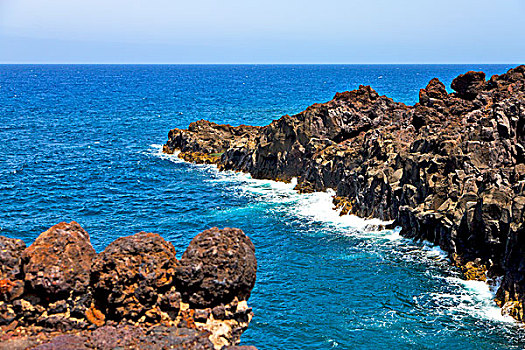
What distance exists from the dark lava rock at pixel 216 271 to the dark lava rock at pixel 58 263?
413 cm

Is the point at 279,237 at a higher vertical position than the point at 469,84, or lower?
lower

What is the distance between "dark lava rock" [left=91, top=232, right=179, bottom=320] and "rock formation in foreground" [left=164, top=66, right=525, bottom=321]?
25.8 m

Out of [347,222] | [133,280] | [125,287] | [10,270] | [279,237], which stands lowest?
[279,237]

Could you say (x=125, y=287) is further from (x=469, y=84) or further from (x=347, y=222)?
(x=469, y=84)

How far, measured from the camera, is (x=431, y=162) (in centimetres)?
5147

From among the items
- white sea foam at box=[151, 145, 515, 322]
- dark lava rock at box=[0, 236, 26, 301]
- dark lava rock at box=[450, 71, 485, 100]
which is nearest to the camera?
dark lava rock at box=[0, 236, 26, 301]

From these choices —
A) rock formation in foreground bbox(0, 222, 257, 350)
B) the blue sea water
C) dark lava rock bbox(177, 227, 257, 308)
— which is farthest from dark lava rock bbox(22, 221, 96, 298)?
the blue sea water

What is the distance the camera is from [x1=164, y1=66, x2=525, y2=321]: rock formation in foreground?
4078 centimetres

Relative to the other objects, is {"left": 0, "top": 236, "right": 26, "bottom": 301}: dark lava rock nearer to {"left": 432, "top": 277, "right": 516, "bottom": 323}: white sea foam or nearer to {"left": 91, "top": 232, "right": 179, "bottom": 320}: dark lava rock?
{"left": 91, "top": 232, "right": 179, "bottom": 320}: dark lava rock

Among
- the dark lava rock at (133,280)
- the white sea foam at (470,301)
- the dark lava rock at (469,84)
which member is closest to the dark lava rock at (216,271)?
the dark lava rock at (133,280)

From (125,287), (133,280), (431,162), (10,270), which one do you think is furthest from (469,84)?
(10,270)

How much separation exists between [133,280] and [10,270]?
16.2 feet

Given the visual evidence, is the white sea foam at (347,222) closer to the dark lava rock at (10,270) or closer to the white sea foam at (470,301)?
the white sea foam at (470,301)

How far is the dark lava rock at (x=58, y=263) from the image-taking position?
20.6 m
